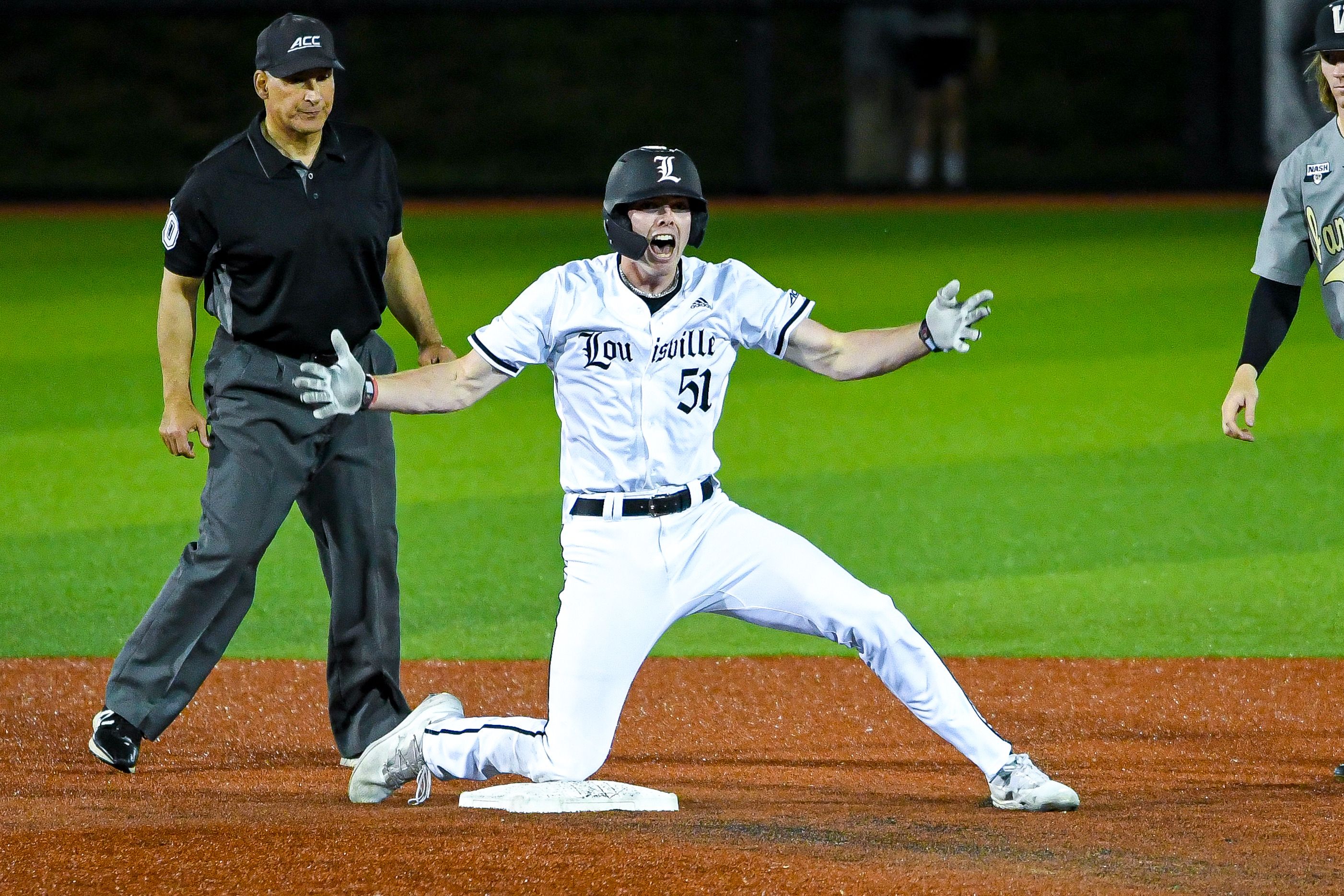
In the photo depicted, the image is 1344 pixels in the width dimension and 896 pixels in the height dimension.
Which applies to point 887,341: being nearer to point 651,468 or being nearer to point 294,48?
point 651,468

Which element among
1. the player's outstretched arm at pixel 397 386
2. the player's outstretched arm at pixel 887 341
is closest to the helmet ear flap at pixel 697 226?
the player's outstretched arm at pixel 887 341

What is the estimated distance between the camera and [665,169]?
14.6ft

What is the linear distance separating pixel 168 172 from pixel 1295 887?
96.0 feet

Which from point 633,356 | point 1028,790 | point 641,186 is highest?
point 641,186

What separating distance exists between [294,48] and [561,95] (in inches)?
1140

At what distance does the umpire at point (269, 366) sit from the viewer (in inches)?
197

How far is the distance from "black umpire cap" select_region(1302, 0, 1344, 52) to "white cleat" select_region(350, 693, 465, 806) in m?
2.70

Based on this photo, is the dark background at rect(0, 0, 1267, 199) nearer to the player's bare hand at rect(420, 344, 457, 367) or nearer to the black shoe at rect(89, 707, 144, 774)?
the player's bare hand at rect(420, 344, 457, 367)

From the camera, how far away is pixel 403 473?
995cm

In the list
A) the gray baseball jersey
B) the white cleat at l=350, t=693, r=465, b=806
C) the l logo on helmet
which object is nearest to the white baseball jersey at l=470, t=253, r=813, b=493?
the l logo on helmet

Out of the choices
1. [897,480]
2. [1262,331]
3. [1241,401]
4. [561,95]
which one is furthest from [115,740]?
[561,95]

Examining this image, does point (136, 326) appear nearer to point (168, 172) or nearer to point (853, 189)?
point (853, 189)

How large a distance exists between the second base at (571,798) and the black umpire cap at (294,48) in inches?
75.9

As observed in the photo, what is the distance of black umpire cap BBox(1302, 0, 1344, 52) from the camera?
4.69m
